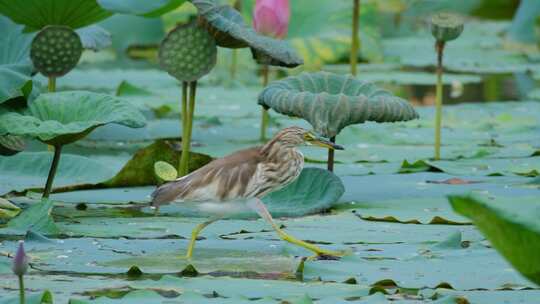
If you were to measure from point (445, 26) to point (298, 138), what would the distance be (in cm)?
151

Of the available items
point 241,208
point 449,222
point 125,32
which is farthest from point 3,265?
point 125,32

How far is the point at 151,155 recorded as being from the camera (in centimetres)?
535

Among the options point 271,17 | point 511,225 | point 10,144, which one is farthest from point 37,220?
point 511,225

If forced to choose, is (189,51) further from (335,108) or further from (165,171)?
(335,108)

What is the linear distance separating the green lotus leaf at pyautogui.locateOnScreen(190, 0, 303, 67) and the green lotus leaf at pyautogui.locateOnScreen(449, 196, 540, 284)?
97.6 inches

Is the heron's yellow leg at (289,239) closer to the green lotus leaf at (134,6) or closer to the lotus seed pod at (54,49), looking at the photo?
the green lotus leaf at (134,6)

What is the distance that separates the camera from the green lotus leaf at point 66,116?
446 centimetres

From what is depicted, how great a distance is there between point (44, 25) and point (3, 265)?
176 centimetres

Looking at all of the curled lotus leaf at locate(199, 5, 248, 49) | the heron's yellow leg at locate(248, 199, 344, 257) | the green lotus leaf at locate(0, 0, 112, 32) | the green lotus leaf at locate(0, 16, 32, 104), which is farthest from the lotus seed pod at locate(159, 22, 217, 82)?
the heron's yellow leg at locate(248, 199, 344, 257)

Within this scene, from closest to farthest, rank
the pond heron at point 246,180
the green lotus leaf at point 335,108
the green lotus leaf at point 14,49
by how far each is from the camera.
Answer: the pond heron at point 246,180
the green lotus leaf at point 335,108
the green lotus leaf at point 14,49

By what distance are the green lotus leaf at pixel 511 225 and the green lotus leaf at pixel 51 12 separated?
2836mm

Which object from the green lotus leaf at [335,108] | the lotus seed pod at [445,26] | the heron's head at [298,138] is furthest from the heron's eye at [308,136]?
the lotus seed pod at [445,26]

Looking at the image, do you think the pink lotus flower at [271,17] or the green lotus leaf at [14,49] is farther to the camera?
the pink lotus flower at [271,17]

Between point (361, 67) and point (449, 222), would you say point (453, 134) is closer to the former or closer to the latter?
point (449, 222)
